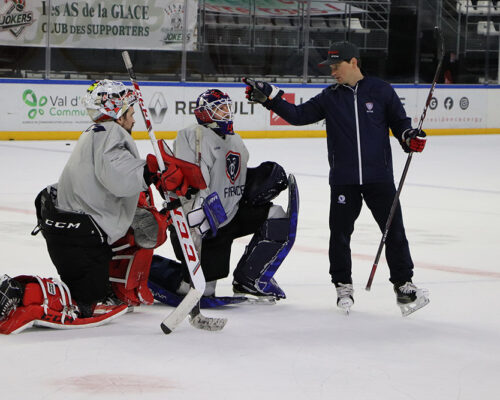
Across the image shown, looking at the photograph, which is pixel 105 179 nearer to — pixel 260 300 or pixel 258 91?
pixel 258 91

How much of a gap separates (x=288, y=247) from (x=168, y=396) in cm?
160

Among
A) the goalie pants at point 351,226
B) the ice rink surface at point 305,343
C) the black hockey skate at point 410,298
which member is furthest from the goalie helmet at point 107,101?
the black hockey skate at point 410,298

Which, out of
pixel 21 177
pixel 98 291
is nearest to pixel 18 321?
pixel 98 291

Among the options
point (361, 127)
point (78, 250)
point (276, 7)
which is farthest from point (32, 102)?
point (78, 250)

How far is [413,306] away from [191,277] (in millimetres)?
988

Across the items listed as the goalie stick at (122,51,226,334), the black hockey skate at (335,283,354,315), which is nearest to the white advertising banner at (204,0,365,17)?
the black hockey skate at (335,283,354,315)

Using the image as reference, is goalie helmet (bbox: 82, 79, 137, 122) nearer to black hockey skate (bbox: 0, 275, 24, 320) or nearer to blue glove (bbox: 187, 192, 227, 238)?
blue glove (bbox: 187, 192, 227, 238)

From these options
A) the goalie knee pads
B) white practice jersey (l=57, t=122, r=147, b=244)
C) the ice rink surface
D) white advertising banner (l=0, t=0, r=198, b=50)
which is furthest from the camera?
white advertising banner (l=0, t=0, r=198, b=50)

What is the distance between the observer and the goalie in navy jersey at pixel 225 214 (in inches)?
169

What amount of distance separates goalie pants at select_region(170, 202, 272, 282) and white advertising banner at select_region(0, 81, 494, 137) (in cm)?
892

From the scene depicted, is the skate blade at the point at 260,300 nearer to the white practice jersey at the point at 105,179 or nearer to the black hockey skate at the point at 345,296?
the black hockey skate at the point at 345,296

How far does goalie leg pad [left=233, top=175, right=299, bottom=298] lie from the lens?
4.52 metres

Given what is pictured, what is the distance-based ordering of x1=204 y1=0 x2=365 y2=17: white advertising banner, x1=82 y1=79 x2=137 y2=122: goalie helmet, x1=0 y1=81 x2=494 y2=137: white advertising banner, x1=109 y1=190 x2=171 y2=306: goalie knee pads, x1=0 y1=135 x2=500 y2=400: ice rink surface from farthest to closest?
x1=204 y1=0 x2=365 y2=17: white advertising banner → x1=0 y1=81 x2=494 y2=137: white advertising banner → x1=109 y1=190 x2=171 y2=306: goalie knee pads → x1=82 y1=79 x2=137 y2=122: goalie helmet → x1=0 y1=135 x2=500 y2=400: ice rink surface

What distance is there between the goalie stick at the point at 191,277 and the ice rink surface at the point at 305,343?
52 mm
